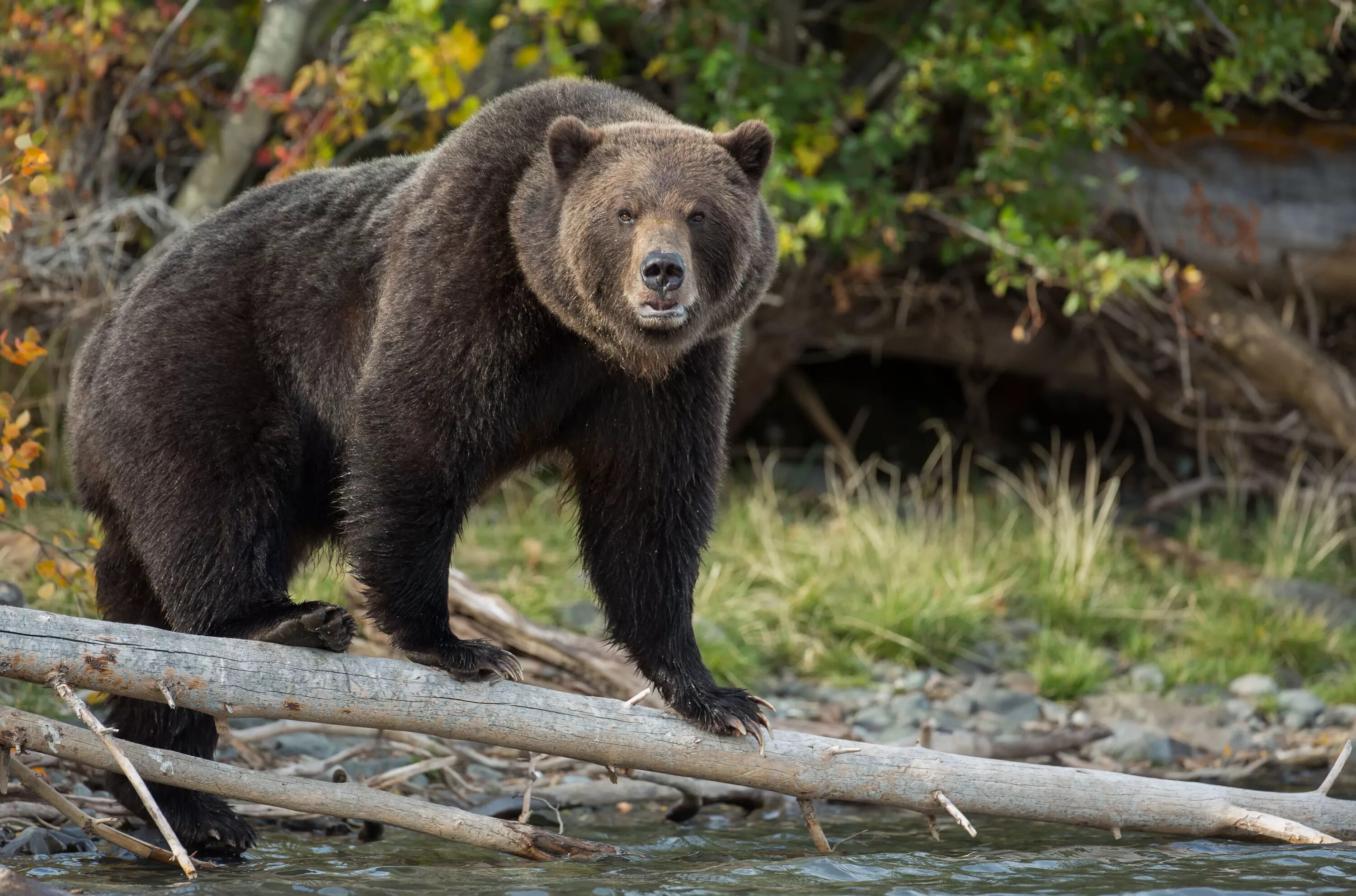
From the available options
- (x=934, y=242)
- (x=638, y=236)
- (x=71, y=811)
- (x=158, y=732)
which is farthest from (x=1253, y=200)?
(x=71, y=811)

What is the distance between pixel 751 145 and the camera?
4.96 m

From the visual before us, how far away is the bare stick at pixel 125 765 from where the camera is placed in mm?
3824

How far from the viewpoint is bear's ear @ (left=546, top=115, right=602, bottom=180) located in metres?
4.68

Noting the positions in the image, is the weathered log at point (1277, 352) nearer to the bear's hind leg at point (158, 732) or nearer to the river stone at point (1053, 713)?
the river stone at point (1053, 713)

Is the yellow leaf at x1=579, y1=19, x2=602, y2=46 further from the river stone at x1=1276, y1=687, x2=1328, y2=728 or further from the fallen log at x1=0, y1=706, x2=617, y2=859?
the fallen log at x1=0, y1=706, x2=617, y2=859

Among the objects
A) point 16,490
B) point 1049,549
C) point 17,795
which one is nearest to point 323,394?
point 16,490

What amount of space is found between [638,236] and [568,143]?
386 millimetres

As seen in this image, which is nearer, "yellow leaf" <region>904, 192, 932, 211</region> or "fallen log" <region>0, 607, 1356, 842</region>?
"fallen log" <region>0, 607, 1356, 842</region>

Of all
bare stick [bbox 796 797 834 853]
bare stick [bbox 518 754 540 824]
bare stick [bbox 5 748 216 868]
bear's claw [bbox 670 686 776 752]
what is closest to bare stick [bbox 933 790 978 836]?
bare stick [bbox 796 797 834 853]

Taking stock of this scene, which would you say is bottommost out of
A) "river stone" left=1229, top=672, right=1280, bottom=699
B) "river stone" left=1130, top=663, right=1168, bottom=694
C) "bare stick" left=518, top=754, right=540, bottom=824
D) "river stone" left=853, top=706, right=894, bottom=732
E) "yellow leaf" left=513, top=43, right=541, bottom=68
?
"river stone" left=853, top=706, right=894, bottom=732

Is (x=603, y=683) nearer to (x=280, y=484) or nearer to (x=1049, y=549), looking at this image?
(x=280, y=484)

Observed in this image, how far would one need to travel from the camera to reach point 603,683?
6488 mm

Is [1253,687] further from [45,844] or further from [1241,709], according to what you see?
[45,844]

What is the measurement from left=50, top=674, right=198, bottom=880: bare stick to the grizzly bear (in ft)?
2.17
